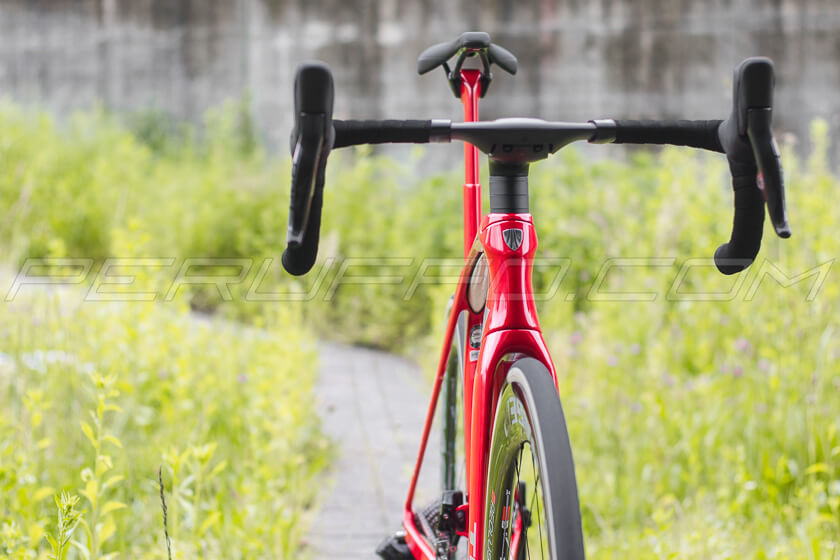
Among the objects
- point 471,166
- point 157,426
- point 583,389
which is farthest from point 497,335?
point 583,389

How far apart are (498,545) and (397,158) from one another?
608 centimetres

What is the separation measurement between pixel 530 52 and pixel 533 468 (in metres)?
6.27

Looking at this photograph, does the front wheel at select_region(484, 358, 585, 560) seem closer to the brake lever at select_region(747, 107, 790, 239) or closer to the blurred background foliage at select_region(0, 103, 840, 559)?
the brake lever at select_region(747, 107, 790, 239)

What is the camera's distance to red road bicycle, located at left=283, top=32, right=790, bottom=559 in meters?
1.11

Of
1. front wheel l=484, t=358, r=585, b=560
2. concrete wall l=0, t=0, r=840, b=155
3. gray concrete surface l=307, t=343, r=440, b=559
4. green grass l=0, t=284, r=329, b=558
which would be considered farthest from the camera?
concrete wall l=0, t=0, r=840, b=155

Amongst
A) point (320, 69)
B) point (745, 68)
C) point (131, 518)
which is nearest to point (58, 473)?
point (131, 518)

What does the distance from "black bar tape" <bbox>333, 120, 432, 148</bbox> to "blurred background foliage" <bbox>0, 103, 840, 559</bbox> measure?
86 cm

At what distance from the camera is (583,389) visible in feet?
10.8

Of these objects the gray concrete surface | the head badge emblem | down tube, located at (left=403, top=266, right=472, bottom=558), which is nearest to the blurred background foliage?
the gray concrete surface

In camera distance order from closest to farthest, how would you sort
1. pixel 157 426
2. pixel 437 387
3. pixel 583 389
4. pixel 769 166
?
pixel 769 166
pixel 437 387
pixel 157 426
pixel 583 389

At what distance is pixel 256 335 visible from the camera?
3273 millimetres

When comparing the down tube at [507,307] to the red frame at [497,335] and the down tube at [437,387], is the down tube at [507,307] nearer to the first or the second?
the red frame at [497,335]

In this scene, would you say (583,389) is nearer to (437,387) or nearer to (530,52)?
(437,387)

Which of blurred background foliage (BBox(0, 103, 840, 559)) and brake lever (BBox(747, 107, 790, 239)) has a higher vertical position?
brake lever (BBox(747, 107, 790, 239))
